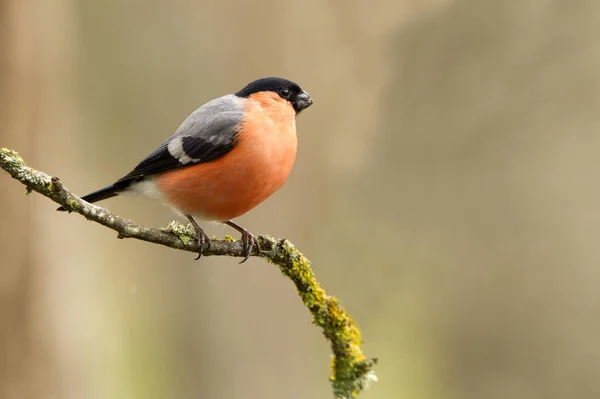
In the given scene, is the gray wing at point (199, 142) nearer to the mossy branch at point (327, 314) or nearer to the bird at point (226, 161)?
the bird at point (226, 161)

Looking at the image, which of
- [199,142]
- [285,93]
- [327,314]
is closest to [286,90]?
[285,93]

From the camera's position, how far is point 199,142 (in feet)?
9.70

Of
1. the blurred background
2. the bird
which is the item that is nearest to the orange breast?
the bird

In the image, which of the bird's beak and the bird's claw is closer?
the bird's claw

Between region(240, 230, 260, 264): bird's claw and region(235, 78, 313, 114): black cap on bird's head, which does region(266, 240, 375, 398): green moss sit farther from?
region(235, 78, 313, 114): black cap on bird's head

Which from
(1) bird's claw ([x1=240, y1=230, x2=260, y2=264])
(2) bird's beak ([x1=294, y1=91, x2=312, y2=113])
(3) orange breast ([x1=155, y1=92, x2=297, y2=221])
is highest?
(2) bird's beak ([x1=294, y1=91, x2=312, y2=113])

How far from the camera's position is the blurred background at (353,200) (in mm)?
5016

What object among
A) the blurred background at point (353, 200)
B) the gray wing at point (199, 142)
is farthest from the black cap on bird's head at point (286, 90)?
the blurred background at point (353, 200)

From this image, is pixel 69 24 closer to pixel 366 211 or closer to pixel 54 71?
pixel 54 71

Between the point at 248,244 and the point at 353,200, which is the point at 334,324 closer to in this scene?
the point at 248,244

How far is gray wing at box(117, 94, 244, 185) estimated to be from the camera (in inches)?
114

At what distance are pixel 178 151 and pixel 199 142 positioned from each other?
12 centimetres

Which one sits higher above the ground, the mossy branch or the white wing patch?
the white wing patch

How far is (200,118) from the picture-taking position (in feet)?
10.2
